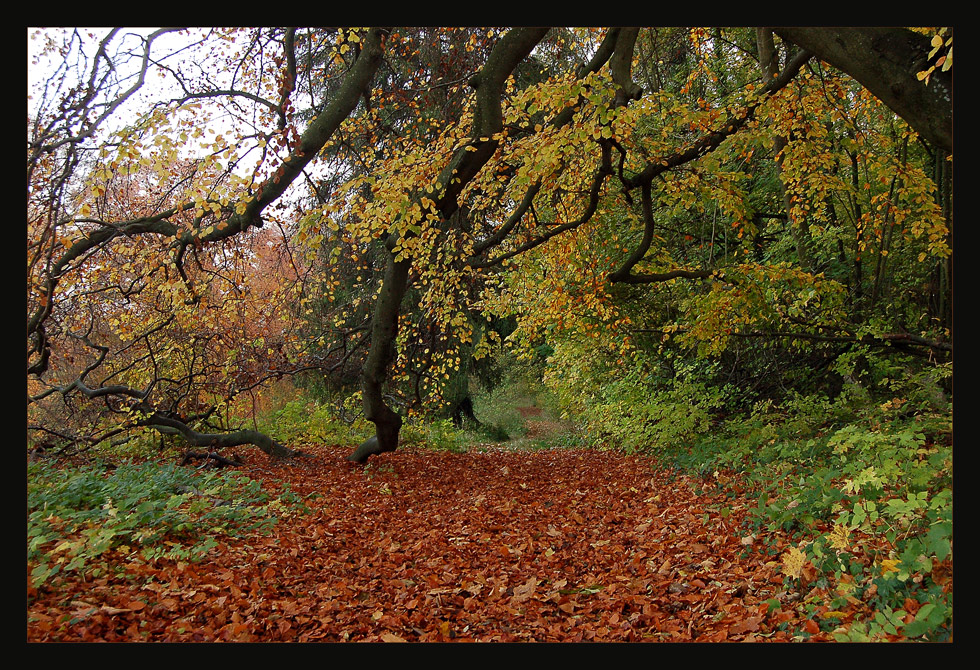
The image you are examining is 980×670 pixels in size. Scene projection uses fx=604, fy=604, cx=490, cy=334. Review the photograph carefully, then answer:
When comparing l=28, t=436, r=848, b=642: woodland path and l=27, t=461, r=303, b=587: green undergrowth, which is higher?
l=27, t=461, r=303, b=587: green undergrowth

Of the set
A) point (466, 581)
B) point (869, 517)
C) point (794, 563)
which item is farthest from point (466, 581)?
point (869, 517)

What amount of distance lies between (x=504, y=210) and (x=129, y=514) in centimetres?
594

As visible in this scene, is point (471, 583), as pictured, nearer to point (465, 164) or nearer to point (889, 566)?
point (889, 566)

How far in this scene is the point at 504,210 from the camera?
8.40 m

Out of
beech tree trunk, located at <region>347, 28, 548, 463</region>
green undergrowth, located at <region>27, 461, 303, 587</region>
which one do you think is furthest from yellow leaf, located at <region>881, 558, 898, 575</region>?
beech tree trunk, located at <region>347, 28, 548, 463</region>

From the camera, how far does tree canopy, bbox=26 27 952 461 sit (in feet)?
13.9

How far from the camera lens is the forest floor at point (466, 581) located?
2830mm

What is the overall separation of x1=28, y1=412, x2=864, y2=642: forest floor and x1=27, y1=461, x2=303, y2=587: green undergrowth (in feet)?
0.48

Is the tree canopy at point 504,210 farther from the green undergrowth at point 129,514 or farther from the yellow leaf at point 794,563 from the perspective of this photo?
the yellow leaf at point 794,563

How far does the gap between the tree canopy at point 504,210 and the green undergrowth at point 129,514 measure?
0.94 m

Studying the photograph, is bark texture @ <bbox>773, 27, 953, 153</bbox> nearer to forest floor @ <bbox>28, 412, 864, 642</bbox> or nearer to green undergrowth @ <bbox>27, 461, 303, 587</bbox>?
forest floor @ <bbox>28, 412, 864, 642</bbox>
